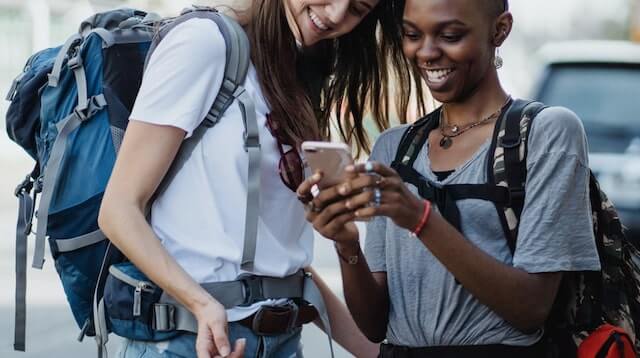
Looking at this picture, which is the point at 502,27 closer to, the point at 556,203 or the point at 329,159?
the point at 556,203

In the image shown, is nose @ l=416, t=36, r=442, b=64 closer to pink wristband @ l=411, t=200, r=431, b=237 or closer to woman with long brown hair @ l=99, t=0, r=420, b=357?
woman with long brown hair @ l=99, t=0, r=420, b=357

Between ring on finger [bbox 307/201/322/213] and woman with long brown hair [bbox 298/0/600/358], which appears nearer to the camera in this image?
ring on finger [bbox 307/201/322/213]

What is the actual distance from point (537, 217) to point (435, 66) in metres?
0.41

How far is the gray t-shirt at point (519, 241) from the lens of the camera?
2.52m

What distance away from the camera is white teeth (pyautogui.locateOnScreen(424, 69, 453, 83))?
2.69 metres

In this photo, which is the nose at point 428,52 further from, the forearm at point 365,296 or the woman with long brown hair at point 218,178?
the forearm at point 365,296

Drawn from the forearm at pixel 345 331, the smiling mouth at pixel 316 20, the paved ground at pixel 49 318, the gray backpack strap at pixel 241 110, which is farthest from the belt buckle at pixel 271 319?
the paved ground at pixel 49 318

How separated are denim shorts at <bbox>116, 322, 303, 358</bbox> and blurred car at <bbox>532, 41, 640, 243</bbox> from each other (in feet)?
14.0

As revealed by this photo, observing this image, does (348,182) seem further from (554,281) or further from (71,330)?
(71,330)

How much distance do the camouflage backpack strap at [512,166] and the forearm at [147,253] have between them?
0.65 m

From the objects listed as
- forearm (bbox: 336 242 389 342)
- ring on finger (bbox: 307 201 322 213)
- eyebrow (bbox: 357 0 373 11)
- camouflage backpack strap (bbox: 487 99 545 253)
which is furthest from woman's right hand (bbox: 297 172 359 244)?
eyebrow (bbox: 357 0 373 11)

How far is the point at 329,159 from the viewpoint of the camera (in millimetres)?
2291


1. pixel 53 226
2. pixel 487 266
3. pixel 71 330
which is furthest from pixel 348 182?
pixel 71 330

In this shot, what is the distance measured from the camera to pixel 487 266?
248 cm
